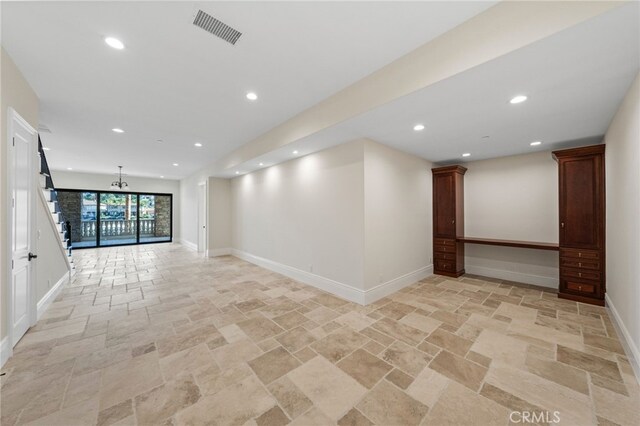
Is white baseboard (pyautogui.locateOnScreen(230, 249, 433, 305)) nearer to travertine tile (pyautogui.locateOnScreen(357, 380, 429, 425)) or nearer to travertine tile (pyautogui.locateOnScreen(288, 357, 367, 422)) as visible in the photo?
travertine tile (pyautogui.locateOnScreen(288, 357, 367, 422))

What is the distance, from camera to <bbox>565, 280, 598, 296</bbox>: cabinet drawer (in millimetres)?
3634

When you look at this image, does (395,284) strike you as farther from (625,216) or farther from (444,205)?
(625,216)

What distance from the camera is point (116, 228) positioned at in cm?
1064

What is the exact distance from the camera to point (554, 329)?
288cm

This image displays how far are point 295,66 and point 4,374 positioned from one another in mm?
4025

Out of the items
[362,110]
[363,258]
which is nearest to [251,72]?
[362,110]

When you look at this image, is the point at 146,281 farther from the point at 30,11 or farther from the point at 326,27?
the point at 326,27

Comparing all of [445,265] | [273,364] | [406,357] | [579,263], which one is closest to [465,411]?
[406,357]

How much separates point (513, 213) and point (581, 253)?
1.36 m

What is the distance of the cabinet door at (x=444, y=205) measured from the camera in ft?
17.2

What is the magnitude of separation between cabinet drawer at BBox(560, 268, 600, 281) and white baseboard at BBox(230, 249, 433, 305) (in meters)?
2.15

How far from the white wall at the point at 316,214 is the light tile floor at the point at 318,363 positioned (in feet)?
2.39

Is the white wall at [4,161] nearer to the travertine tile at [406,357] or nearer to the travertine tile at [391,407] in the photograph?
the travertine tile at [391,407]

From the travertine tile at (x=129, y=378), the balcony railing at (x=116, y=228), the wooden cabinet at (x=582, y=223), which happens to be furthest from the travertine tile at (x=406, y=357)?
the balcony railing at (x=116, y=228)
